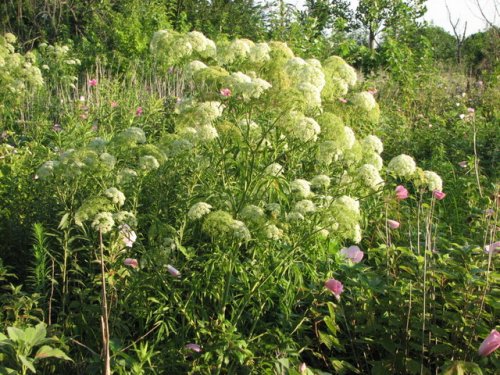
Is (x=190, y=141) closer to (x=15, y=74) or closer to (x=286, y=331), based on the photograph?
(x=286, y=331)

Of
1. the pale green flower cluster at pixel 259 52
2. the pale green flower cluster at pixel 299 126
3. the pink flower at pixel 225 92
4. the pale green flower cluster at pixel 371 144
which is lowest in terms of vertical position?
the pale green flower cluster at pixel 371 144

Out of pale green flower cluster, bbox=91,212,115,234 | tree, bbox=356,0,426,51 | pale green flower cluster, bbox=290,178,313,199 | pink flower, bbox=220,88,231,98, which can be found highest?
tree, bbox=356,0,426,51

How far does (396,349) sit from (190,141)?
1.22m

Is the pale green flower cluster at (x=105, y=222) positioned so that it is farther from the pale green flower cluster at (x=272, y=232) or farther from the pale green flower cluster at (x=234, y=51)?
the pale green flower cluster at (x=234, y=51)

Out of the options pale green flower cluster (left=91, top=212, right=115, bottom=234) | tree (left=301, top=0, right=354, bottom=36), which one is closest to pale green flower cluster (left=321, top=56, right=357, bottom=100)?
pale green flower cluster (left=91, top=212, right=115, bottom=234)

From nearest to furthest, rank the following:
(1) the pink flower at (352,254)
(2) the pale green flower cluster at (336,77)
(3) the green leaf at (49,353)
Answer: (3) the green leaf at (49,353) → (2) the pale green flower cluster at (336,77) → (1) the pink flower at (352,254)

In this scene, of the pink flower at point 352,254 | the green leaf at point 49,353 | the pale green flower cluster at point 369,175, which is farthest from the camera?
the pink flower at point 352,254

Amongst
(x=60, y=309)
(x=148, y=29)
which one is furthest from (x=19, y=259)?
(x=148, y=29)

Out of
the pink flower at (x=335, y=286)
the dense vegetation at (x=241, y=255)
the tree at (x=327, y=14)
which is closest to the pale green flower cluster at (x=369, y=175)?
the dense vegetation at (x=241, y=255)

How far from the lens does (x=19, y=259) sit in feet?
11.3

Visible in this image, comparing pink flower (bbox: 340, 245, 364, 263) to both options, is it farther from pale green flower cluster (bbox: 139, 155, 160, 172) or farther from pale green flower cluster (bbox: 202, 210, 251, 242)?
pale green flower cluster (bbox: 139, 155, 160, 172)

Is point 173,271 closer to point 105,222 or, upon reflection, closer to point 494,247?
point 105,222

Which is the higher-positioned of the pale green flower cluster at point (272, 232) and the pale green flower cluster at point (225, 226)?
the pale green flower cluster at point (225, 226)

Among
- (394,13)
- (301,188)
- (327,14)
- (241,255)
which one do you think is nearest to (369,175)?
(301,188)
